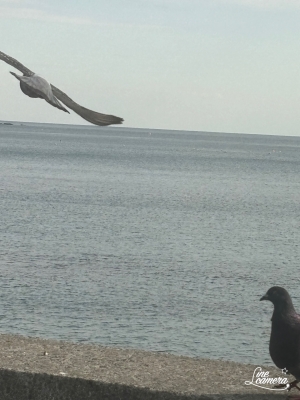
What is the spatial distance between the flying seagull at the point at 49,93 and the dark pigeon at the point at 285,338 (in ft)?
6.84

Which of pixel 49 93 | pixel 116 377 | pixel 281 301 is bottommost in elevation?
pixel 116 377

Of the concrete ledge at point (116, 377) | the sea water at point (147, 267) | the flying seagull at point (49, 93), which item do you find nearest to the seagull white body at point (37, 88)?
the flying seagull at point (49, 93)

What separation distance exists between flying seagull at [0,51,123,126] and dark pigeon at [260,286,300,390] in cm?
209

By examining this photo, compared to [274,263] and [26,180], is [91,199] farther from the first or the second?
[274,263]

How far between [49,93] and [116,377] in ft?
7.79

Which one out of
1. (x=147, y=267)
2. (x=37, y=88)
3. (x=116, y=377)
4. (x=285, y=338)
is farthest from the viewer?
(x=147, y=267)

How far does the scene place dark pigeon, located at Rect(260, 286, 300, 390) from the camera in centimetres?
446

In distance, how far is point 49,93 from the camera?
288 centimetres

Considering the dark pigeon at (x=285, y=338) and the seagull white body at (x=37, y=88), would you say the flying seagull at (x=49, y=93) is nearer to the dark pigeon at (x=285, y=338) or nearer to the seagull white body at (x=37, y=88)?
the seagull white body at (x=37, y=88)

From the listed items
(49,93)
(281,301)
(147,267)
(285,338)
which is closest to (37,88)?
(49,93)

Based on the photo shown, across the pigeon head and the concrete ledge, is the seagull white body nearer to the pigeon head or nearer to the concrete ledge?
the concrete ledge

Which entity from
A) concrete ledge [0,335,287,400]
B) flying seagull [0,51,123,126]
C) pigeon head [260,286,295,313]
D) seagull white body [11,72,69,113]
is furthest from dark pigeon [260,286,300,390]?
seagull white body [11,72,69,113]

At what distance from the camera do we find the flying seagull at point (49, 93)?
113 inches

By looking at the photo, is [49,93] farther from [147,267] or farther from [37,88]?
[147,267]
